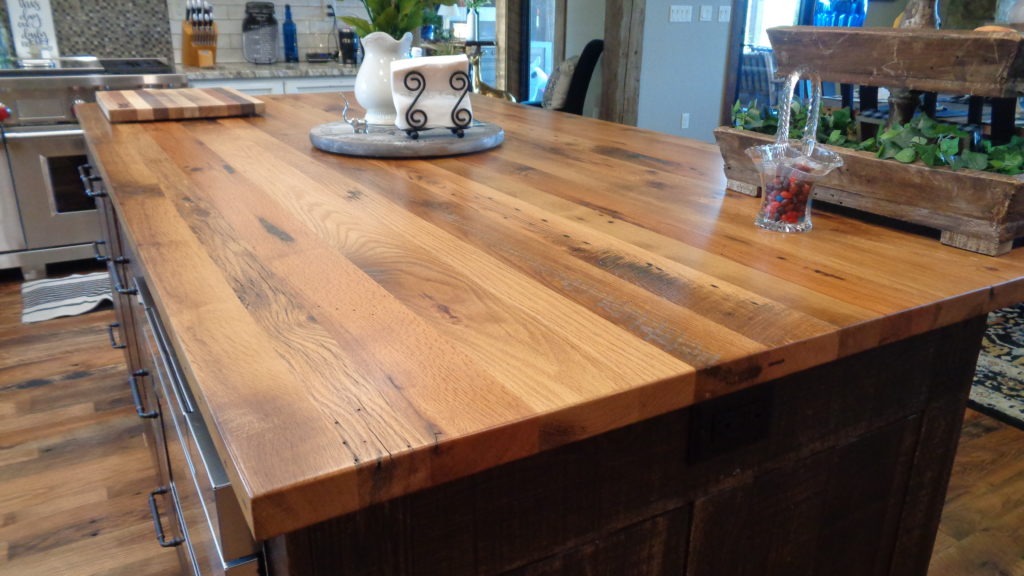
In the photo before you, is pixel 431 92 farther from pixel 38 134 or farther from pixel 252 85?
pixel 252 85

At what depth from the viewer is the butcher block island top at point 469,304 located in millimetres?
592

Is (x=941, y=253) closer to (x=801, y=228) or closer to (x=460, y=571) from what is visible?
(x=801, y=228)

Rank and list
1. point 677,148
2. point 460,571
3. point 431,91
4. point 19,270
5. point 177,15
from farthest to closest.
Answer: point 177,15, point 19,270, point 677,148, point 431,91, point 460,571

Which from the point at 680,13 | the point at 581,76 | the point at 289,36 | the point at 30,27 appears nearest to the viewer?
the point at 30,27

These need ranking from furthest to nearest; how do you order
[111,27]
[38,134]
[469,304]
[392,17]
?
[111,27], [38,134], [392,17], [469,304]

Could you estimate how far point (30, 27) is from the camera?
3668 millimetres

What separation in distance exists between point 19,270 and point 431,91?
275 centimetres

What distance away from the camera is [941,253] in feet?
3.27

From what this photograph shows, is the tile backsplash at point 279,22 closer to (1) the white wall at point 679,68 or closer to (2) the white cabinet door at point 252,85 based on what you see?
(2) the white cabinet door at point 252,85

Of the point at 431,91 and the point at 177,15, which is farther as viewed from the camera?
the point at 177,15

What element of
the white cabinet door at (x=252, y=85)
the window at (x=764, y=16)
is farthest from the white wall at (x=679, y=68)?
the white cabinet door at (x=252, y=85)

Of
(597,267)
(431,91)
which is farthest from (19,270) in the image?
(597,267)

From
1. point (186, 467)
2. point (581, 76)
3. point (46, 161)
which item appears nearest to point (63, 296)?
point (46, 161)

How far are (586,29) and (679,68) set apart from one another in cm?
99
